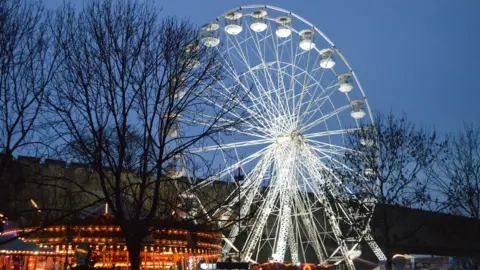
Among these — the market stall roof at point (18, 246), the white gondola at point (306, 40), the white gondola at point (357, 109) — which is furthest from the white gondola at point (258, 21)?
the market stall roof at point (18, 246)

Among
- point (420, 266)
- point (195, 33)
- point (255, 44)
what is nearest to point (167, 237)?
point (195, 33)

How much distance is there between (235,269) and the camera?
2167 centimetres

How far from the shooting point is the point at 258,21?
29719 mm

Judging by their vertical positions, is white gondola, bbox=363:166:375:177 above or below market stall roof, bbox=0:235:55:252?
above

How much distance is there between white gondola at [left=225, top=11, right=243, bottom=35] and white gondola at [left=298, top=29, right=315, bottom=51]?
331 centimetres

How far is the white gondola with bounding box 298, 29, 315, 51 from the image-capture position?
98.5ft

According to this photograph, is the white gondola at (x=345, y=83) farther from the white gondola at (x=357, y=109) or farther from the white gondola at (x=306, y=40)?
the white gondola at (x=306, y=40)

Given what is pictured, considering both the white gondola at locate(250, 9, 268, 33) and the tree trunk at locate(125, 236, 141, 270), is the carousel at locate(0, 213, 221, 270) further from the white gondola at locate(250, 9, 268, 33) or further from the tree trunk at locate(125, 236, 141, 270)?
the white gondola at locate(250, 9, 268, 33)

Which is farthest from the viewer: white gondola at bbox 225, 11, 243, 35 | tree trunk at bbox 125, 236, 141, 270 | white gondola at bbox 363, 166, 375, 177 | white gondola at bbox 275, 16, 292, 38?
white gondola at bbox 275, 16, 292, 38

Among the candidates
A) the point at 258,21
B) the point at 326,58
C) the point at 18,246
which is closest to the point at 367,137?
the point at 326,58

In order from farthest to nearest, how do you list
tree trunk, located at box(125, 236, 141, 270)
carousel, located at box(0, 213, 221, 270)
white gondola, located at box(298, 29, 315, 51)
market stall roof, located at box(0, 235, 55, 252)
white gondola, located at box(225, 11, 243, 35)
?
white gondola, located at box(298, 29, 315, 51)
white gondola, located at box(225, 11, 243, 35)
market stall roof, located at box(0, 235, 55, 252)
carousel, located at box(0, 213, 221, 270)
tree trunk, located at box(125, 236, 141, 270)

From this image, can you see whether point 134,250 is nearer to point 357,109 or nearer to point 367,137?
point 367,137

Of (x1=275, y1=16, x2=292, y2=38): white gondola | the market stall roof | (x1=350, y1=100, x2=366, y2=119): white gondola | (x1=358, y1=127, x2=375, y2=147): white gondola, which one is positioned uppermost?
(x1=275, y1=16, x2=292, y2=38): white gondola

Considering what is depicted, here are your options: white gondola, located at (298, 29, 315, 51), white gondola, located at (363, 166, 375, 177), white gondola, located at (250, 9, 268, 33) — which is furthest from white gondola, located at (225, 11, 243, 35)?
white gondola, located at (363, 166, 375, 177)
